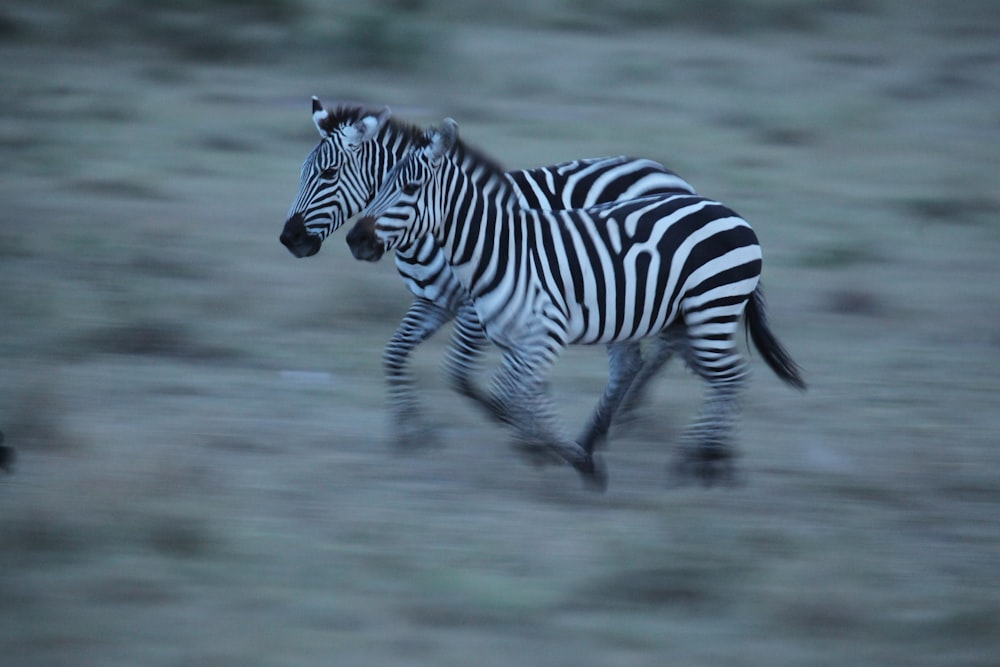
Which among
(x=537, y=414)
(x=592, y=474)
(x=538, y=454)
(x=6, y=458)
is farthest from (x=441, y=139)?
(x=6, y=458)

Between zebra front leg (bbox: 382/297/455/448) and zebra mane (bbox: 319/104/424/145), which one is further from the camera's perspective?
zebra front leg (bbox: 382/297/455/448)

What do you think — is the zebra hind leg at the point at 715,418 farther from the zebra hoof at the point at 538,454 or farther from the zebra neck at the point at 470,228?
the zebra neck at the point at 470,228

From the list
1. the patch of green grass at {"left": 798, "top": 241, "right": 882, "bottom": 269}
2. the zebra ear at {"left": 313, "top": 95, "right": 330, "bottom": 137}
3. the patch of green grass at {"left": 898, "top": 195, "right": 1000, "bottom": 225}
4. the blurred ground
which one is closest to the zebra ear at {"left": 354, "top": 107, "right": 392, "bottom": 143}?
the zebra ear at {"left": 313, "top": 95, "right": 330, "bottom": 137}

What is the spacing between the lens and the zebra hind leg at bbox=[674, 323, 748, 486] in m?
5.10

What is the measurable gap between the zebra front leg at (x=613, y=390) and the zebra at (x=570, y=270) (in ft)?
0.95

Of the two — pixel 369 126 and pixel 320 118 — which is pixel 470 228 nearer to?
pixel 369 126

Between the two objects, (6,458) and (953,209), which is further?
(953,209)

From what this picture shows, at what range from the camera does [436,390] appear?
6387mm

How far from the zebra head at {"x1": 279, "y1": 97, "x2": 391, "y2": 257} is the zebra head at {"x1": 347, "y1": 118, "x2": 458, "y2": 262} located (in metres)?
0.56

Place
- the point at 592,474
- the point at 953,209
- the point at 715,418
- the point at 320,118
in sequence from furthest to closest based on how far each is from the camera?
the point at 953,209, the point at 320,118, the point at 715,418, the point at 592,474

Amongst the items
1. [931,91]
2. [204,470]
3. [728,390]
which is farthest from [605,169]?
[931,91]

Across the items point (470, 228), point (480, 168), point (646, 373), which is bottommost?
point (646, 373)

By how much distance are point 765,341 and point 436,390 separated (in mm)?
1820

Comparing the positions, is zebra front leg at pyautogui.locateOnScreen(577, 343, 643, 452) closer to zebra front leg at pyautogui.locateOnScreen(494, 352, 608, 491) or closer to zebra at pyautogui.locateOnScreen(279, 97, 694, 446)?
zebra at pyautogui.locateOnScreen(279, 97, 694, 446)
